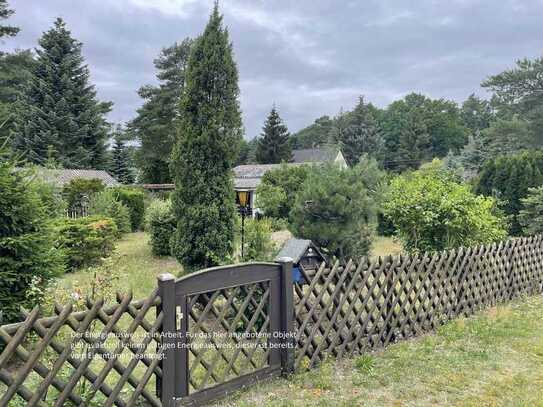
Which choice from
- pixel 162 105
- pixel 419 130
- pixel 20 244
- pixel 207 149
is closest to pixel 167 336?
pixel 20 244

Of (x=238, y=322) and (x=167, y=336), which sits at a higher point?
(x=167, y=336)

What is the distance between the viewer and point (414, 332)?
4.26 m

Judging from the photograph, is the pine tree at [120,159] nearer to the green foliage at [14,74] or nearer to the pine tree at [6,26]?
the green foliage at [14,74]

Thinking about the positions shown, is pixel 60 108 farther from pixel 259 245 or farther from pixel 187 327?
pixel 187 327

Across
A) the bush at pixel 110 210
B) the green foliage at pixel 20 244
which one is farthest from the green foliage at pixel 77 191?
the green foliage at pixel 20 244

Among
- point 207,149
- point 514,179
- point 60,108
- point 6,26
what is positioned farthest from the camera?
point 60,108

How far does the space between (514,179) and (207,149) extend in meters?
12.4

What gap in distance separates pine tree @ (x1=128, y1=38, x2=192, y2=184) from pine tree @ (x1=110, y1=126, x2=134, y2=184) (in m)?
4.33

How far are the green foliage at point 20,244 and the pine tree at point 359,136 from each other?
112 feet

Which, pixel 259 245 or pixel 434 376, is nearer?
pixel 434 376

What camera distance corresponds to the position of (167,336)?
8.41 feet

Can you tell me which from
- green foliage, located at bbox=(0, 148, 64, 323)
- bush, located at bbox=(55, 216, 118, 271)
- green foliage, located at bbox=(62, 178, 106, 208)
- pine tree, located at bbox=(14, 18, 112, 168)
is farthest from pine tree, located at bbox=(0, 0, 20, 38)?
green foliage, located at bbox=(0, 148, 64, 323)

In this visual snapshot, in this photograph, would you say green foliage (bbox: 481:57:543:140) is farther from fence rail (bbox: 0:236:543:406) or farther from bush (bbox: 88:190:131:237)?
bush (bbox: 88:190:131:237)

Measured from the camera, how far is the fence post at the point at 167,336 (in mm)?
2553
